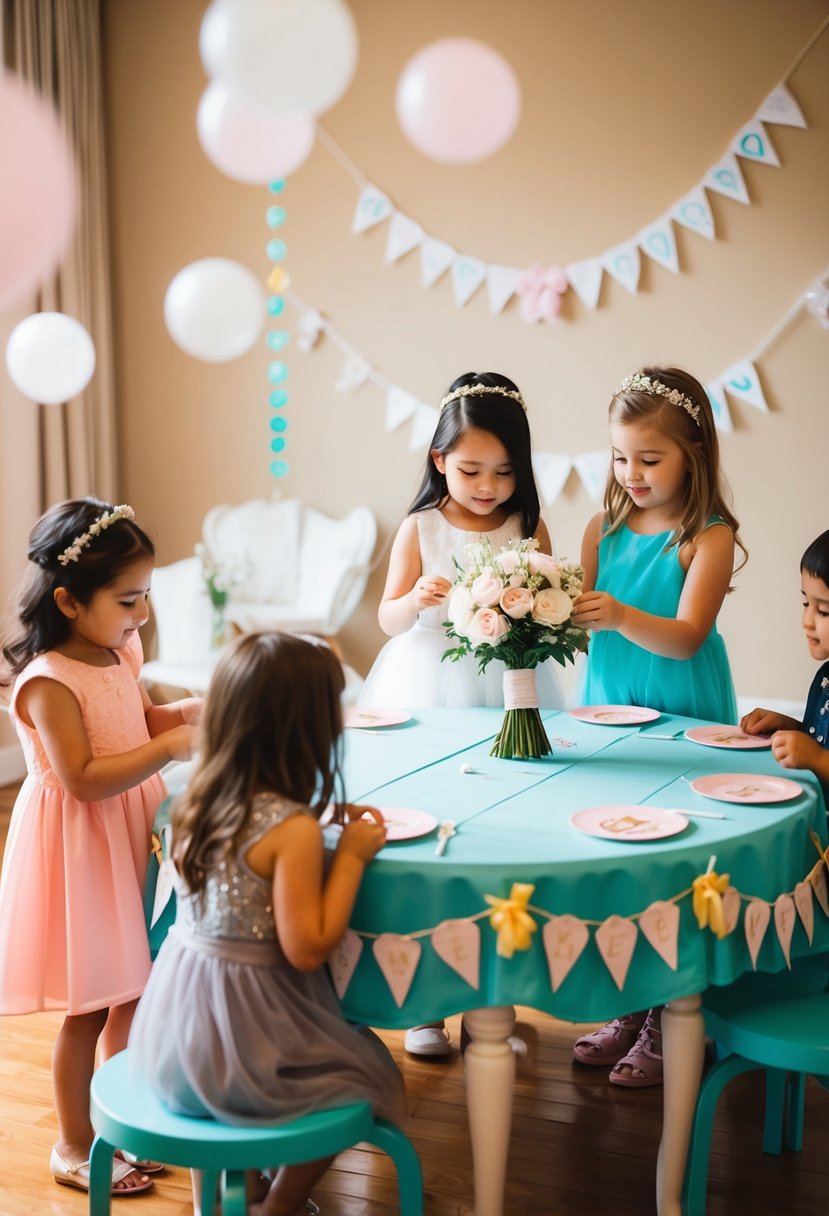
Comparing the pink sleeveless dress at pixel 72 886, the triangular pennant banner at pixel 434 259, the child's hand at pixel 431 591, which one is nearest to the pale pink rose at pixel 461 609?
the child's hand at pixel 431 591

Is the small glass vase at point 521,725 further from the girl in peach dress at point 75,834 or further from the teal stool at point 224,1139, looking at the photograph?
the teal stool at point 224,1139

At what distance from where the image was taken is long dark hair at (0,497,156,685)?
1.99 meters

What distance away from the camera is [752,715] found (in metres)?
2.28

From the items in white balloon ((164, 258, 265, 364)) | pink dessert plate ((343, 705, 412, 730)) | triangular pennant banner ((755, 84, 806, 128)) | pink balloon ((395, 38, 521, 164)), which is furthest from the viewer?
triangular pennant banner ((755, 84, 806, 128))

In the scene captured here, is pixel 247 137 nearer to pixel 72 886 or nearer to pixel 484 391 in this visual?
pixel 484 391

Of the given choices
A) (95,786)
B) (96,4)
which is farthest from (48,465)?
(95,786)

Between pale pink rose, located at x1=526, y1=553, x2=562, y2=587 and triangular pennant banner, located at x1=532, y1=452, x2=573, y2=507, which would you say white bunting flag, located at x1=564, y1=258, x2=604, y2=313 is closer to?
triangular pennant banner, located at x1=532, y1=452, x2=573, y2=507

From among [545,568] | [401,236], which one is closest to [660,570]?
[545,568]

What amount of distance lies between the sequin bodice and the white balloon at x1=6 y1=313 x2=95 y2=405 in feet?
8.04

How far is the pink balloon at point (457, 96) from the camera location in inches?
110

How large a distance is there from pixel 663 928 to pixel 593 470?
10.0 feet

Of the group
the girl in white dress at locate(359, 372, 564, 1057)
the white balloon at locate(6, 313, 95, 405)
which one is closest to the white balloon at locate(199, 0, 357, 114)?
the girl in white dress at locate(359, 372, 564, 1057)

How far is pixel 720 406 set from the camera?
4246mm

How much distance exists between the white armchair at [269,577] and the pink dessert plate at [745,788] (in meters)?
2.83
